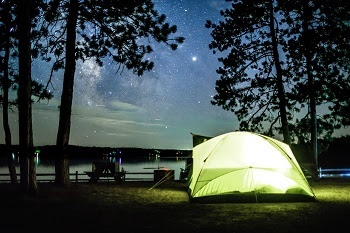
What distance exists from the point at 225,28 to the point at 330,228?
56.5 ft

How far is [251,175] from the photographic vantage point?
14367 mm

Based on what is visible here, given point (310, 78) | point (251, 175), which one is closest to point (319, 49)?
point (310, 78)

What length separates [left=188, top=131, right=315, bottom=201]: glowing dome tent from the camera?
14.1 m

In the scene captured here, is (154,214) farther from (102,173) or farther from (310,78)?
(310,78)

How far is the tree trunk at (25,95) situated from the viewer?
45.5 ft

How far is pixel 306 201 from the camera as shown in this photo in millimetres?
14016

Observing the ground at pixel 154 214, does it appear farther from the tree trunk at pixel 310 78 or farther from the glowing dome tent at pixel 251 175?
the tree trunk at pixel 310 78

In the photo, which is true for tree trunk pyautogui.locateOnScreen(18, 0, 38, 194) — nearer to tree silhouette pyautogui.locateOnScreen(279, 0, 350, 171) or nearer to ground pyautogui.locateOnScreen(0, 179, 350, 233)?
ground pyautogui.locateOnScreen(0, 179, 350, 233)

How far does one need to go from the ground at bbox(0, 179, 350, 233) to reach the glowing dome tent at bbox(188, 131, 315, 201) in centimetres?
71

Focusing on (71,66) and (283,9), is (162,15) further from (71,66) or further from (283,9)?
(283,9)

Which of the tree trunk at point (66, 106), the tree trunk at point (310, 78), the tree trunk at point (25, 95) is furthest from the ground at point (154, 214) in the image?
the tree trunk at point (310, 78)

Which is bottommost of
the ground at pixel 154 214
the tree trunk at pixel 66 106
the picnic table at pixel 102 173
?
the ground at pixel 154 214

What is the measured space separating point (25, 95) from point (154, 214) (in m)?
6.31

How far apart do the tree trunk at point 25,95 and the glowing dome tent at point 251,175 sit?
5747 mm
